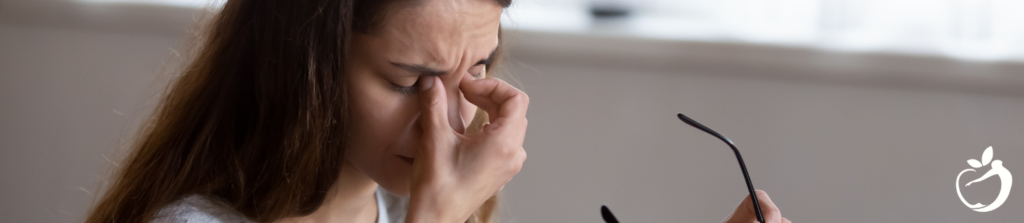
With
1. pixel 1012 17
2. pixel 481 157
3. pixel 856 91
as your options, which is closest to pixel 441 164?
pixel 481 157

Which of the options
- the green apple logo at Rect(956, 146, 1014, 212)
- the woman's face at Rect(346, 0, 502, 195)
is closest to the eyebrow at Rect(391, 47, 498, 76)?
the woman's face at Rect(346, 0, 502, 195)

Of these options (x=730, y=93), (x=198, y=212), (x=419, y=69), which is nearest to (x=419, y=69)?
(x=419, y=69)

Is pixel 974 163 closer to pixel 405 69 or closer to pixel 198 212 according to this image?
pixel 405 69

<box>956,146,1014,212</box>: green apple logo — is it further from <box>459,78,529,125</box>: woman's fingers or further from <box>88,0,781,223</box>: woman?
<box>459,78,529,125</box>: woman's fingers

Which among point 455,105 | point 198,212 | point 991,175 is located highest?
point 455,105

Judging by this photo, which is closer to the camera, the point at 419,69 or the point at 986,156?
the point at 419,69

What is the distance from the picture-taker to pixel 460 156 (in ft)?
2.26

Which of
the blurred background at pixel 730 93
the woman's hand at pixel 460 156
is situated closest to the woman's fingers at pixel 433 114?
the woman's hand at pixel 460 156

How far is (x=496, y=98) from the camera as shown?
73 centimetres

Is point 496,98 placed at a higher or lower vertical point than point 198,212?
higher

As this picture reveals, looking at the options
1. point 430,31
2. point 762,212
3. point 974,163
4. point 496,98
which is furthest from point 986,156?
point 430,31

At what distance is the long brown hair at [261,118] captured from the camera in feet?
2.13

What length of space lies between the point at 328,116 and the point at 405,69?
0.09 metres

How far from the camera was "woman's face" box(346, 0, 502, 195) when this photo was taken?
2.13ft
